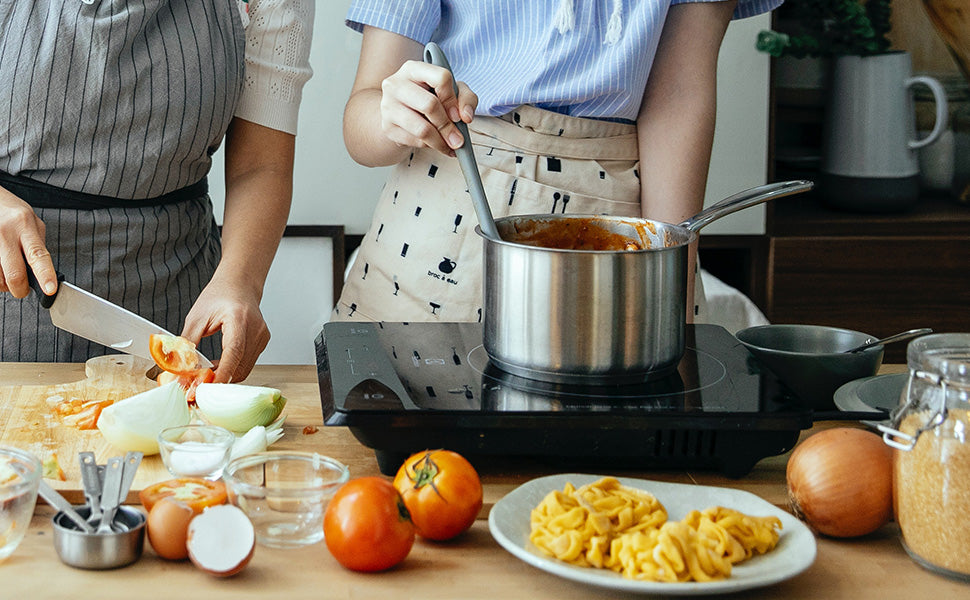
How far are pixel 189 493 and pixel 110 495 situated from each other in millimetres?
71

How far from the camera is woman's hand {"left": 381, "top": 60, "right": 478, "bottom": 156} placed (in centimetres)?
109

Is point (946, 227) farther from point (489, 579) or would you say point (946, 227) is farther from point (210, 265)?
point (489, 579)

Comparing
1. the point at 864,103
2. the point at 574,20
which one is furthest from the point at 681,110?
the point at 864,103

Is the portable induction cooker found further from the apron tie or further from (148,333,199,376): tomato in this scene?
the apron tie

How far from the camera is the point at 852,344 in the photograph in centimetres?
111

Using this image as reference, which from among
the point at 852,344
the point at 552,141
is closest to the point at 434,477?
the point at 852,344

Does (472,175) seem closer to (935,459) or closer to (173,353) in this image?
(173,353)

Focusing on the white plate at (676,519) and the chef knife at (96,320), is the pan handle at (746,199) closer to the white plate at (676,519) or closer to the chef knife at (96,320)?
the white plate at (676,519)

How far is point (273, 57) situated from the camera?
1.45 meters

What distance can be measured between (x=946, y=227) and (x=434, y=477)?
84.9 inches

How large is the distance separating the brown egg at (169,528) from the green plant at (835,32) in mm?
2110

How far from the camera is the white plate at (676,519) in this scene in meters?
0.70

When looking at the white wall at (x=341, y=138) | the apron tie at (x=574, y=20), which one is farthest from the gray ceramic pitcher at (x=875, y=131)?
the apron tie at (x=574, y=20)

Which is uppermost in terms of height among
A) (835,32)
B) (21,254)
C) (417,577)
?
(835,32)
